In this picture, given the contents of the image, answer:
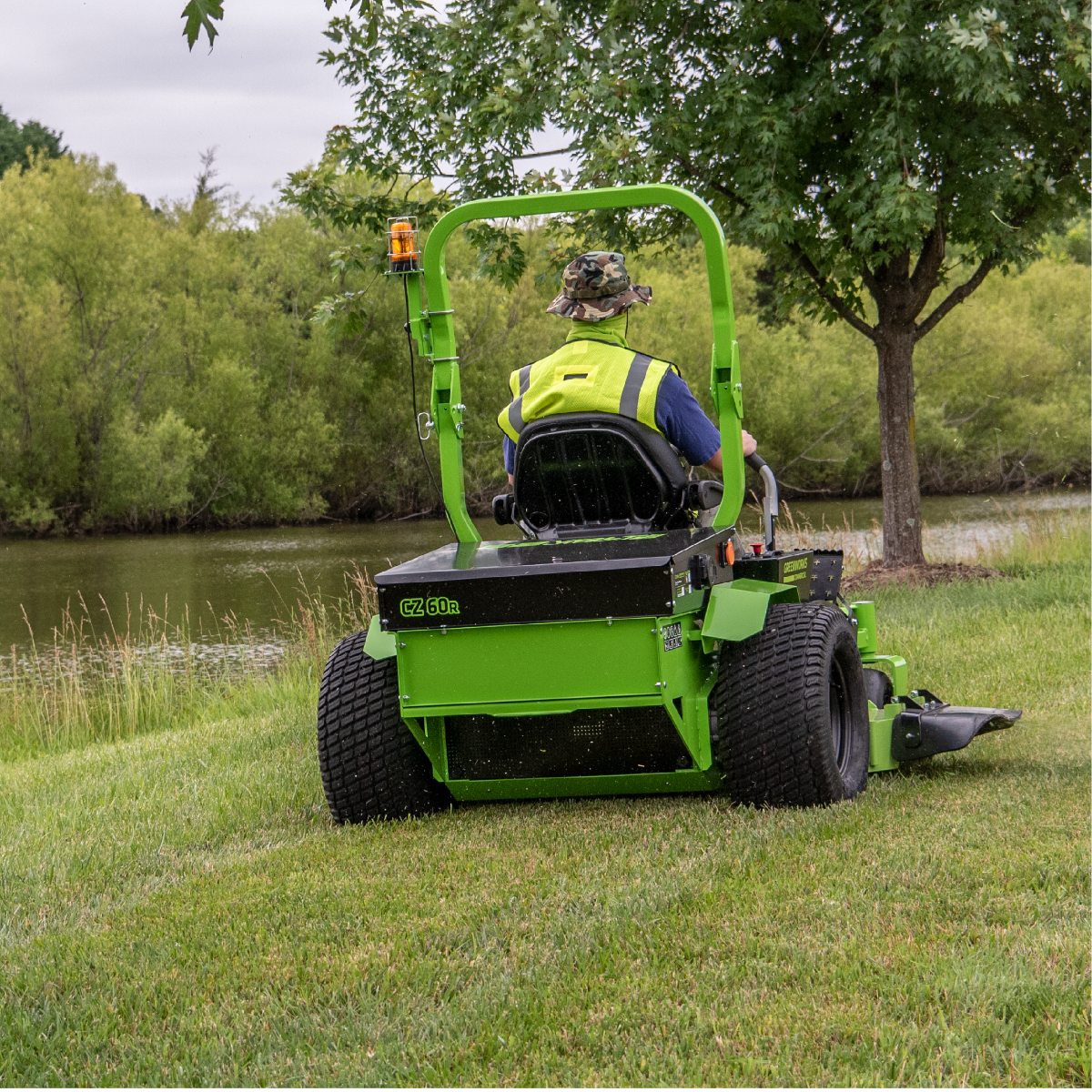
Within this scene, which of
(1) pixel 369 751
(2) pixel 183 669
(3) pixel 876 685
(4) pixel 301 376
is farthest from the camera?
(4) pixel 301 376

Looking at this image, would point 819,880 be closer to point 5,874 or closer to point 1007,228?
point 5,874

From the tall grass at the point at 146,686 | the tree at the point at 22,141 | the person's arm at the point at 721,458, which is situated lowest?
the tall grass at the point at 146,686

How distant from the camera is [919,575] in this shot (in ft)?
38.9

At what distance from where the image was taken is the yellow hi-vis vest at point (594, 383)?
15.1 feet

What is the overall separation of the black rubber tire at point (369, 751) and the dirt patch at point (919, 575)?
24.9ft

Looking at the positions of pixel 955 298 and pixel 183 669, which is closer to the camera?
pixel 955 298

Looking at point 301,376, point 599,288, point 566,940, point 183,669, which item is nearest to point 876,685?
point 599,288

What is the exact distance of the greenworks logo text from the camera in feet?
13.9

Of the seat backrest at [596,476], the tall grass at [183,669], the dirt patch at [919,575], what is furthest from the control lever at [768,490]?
the dirt patch at [919,575]

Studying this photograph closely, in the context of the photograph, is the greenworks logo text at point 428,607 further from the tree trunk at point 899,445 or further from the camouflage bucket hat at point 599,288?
Answer: the tree trunk at point 899,445

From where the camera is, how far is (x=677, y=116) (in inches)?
422

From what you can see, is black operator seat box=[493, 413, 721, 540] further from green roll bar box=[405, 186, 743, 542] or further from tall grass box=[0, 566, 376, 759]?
tall grass box=[0, 566, 376, 759]

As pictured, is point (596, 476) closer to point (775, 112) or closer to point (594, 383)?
point (594, 383)

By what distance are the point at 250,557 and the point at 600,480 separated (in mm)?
20859
